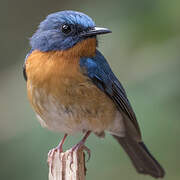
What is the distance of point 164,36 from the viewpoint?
18.6ft

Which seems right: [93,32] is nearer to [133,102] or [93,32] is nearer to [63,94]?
[63,94]

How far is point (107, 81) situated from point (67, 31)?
0.67 metres

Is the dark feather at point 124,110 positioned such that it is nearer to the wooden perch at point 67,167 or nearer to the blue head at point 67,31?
the blue head at point 67,31

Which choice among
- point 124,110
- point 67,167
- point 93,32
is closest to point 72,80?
point 93,32

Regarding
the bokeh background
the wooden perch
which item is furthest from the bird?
the wooden perch

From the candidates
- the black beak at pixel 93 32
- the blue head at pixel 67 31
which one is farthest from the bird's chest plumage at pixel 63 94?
the black beak at pixel 93 32

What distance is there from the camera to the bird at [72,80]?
16.2ft

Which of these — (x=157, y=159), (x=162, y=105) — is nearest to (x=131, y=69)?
(x=162, y=105)

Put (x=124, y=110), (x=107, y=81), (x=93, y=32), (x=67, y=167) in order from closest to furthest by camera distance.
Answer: (x=67, y=167)
(x=93, y=32)
(x=107, y=81)
(x=124, y=110)

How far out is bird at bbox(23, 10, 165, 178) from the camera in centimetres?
493

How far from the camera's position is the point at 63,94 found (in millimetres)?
4906

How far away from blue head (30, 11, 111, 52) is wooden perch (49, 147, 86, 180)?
3.92ft

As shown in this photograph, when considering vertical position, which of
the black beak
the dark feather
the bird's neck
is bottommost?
the dark feather

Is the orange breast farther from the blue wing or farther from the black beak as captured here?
the black beak
